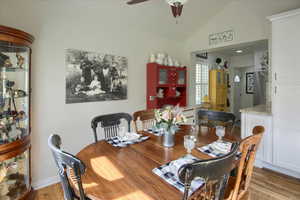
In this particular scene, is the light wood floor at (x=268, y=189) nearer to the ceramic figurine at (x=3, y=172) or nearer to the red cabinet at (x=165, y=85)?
the ceramic figurine at (x=3, y=172)

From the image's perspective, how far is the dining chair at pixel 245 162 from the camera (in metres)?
1.07

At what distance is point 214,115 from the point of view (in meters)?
2.32

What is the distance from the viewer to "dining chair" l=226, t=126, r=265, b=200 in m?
1.07

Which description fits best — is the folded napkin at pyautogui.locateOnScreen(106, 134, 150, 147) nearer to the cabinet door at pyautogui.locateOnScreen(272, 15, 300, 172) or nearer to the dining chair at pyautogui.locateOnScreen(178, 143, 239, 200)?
the dining chair at pyautogui.locateOnScreen(178, 143, 239, 200)

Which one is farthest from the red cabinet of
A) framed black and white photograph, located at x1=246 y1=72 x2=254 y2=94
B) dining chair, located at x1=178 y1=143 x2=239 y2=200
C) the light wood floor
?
framed black and white photograph, located at x1=246 y1=72 x2=254 y2=94

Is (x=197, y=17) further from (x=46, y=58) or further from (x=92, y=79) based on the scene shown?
(x=46, y=58)

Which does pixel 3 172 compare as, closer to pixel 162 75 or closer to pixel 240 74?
pixel 162 75

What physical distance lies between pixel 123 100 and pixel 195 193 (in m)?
2.41

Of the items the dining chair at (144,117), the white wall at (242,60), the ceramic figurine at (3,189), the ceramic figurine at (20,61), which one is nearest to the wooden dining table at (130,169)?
the dining chair at (144,117)

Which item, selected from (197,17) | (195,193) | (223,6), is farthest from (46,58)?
(223,6)

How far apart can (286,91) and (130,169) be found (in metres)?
2.62

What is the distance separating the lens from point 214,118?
231 cm

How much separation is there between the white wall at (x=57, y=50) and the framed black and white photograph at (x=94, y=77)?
0.28 ft

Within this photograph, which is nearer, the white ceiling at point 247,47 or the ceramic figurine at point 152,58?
the white ceiling at point 247,47
